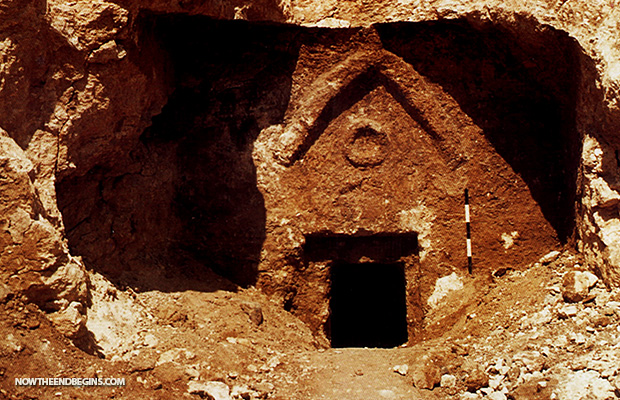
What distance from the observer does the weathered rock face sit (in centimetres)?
537

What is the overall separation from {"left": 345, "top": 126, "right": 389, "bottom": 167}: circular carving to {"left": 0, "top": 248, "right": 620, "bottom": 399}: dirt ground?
138 cm

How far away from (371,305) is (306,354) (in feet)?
8.54

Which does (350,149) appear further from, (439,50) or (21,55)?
(21,55)

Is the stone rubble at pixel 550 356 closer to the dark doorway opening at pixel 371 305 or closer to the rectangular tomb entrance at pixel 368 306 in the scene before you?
the rectangular tomb entrance at pixel 368 306

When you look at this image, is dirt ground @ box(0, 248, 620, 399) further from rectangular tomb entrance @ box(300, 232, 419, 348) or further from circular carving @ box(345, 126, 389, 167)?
rectangular tomb entrance @ box(300, 232, 419, 348)

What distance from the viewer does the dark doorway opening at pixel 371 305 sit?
743 cm

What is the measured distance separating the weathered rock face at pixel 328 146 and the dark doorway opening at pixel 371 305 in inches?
44.8

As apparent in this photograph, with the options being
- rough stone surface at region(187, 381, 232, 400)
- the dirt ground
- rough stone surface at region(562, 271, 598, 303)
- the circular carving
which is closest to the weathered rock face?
the circular carving

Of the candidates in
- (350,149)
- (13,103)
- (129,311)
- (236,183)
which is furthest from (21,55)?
(350,149)

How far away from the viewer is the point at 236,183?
6250 millimetres

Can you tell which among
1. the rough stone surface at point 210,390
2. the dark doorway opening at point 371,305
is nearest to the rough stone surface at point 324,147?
the rough stone surface at point 210,390

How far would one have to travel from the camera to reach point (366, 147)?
621 centimetres

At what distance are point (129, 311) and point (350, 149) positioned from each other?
2121 mm

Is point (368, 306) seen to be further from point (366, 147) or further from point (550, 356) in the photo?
point (550, 356)
